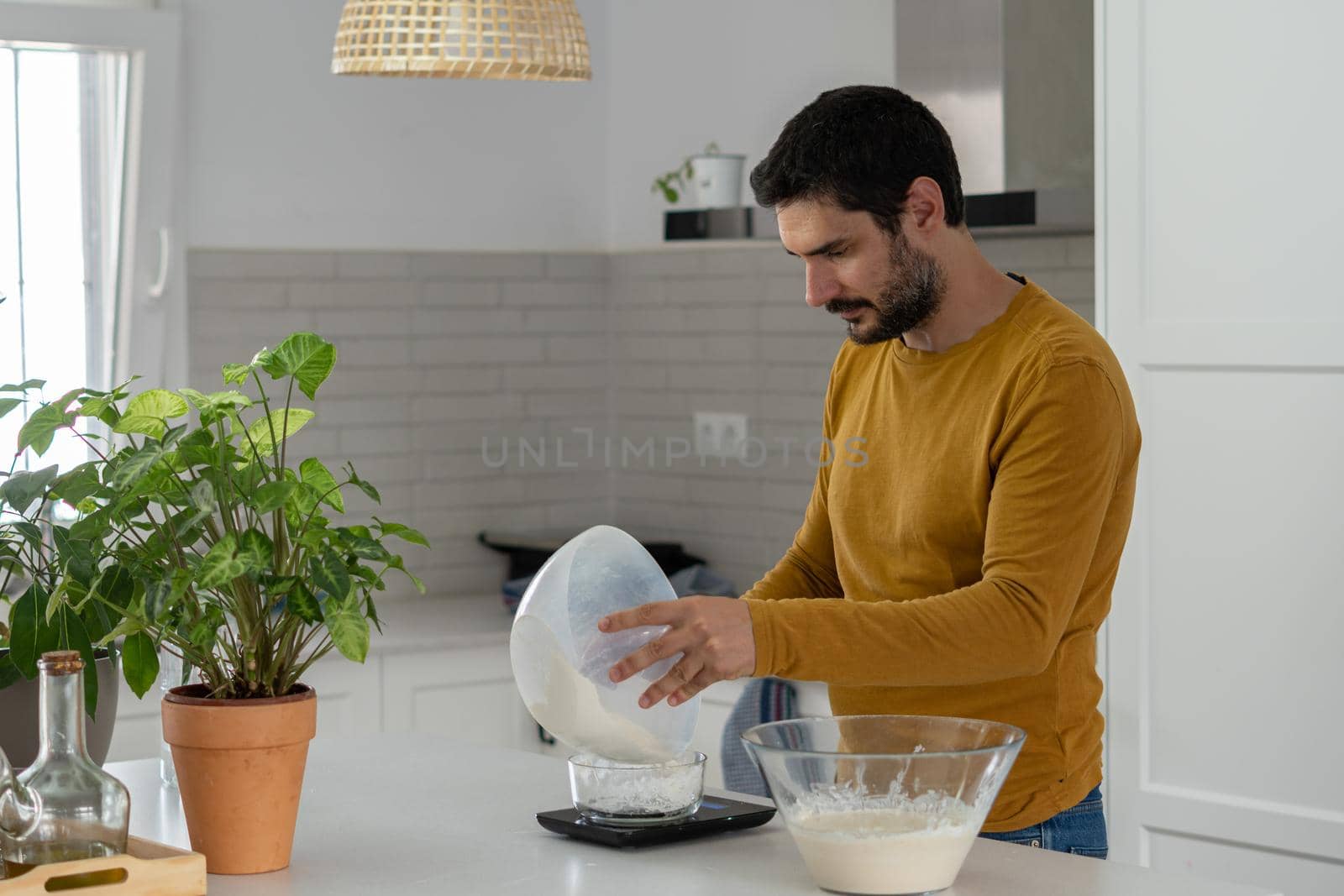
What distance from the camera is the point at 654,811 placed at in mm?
1847

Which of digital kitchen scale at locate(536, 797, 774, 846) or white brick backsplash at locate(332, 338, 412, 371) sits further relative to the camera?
white brick backsplash at locate(332, 338, 412, 371)

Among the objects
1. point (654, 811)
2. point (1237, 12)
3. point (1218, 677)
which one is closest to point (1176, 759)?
point (1218, 677)

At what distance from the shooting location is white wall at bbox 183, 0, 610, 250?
14.1 ft

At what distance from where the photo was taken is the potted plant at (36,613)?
1.75 m

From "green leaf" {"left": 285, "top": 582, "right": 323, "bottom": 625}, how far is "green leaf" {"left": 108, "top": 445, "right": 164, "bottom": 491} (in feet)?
0.58

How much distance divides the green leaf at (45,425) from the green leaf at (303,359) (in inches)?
7.9

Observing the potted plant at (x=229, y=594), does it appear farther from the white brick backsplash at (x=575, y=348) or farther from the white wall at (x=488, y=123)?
the white brick backsplash at (x=575, y=348)

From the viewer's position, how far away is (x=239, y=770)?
5.61 ft

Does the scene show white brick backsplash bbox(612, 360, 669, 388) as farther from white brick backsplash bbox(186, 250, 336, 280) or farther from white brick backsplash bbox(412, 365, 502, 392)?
white brick backsplash bbox(186, 250, 336, 280)

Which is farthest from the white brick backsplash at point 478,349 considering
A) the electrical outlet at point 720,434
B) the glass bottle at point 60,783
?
the glass bottle at point 60,783

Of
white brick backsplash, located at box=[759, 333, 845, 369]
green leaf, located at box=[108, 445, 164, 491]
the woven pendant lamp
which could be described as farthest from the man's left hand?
white brick backsplash, located at box=[759, 333, 845, 369]

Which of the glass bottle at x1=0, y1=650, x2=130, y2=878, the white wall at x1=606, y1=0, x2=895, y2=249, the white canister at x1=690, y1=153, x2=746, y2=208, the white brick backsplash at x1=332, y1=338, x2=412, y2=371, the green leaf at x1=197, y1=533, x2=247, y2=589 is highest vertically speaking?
the white wall at x1=606, y1=0, x2=895, y2=249

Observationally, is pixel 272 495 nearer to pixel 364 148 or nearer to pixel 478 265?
pixel 364 148

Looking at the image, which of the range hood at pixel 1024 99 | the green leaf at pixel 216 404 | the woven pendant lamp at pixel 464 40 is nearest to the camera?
the green leaf at pixel 216 404
